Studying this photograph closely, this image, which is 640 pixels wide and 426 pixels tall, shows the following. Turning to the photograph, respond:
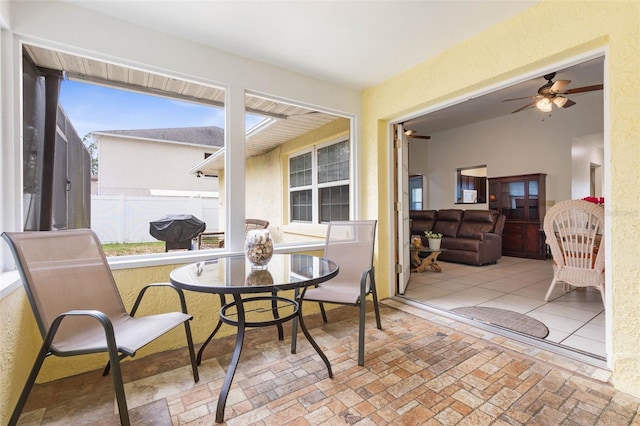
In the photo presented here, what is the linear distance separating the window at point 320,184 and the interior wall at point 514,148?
4405 millimetres

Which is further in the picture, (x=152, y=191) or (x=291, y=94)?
(x=291, y=94)

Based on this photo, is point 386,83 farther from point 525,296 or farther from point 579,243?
point 525,296

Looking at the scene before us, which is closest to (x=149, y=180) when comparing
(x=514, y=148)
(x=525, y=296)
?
(x=525, y=296)

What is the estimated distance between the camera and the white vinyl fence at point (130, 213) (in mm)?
2322

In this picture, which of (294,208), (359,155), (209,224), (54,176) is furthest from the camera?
(294,208)

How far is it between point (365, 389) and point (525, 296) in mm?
2799

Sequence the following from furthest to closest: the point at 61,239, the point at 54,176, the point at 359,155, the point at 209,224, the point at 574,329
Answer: the point at 359,155
the point at 209,224
the point at 574,329
the point at 54,176
the point at 61,239

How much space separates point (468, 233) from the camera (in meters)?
5.82

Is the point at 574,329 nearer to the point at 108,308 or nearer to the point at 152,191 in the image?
the point at 108,308

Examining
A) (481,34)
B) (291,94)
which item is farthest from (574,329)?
(291,94)

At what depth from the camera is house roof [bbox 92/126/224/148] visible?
2.51m

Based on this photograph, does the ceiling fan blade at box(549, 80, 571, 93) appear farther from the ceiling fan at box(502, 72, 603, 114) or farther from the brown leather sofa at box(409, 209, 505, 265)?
the brown leather sofa at box(409, 209, 505, 265)

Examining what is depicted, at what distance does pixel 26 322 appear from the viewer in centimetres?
176

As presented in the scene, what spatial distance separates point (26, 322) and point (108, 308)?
17.6 inches
